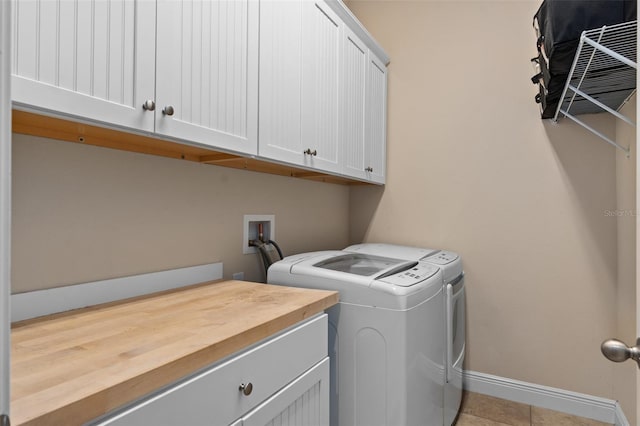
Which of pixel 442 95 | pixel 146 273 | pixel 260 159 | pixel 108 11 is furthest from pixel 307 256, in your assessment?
pixel 442 95

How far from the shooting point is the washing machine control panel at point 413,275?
1.41 m

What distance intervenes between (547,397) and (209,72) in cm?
239

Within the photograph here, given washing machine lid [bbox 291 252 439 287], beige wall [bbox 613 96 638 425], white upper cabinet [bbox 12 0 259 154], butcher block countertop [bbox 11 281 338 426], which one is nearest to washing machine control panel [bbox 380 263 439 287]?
washing machine lid [bbox 291 252 439 287]

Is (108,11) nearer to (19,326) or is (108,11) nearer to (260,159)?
(260,159)

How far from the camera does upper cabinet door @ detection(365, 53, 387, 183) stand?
2.26 meters

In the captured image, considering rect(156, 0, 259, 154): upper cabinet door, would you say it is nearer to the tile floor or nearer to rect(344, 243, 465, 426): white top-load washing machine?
rect(344, 243, 465, 426): white top-load washing machine

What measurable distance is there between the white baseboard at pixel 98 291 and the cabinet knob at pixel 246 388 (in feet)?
1.88

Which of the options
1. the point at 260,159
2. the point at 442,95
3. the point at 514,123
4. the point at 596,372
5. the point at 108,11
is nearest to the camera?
the point at 108,11

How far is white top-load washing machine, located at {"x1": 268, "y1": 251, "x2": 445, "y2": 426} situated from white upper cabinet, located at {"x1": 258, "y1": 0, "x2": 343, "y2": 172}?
1.69 feet

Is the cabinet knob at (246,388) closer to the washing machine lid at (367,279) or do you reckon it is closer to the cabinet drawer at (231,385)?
the cabinet drawer at (231,385)

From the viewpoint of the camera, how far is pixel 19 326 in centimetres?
93

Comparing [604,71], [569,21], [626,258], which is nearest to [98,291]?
[569,21]

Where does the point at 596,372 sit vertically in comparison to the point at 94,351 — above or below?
below

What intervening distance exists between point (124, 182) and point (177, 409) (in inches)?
31.1
